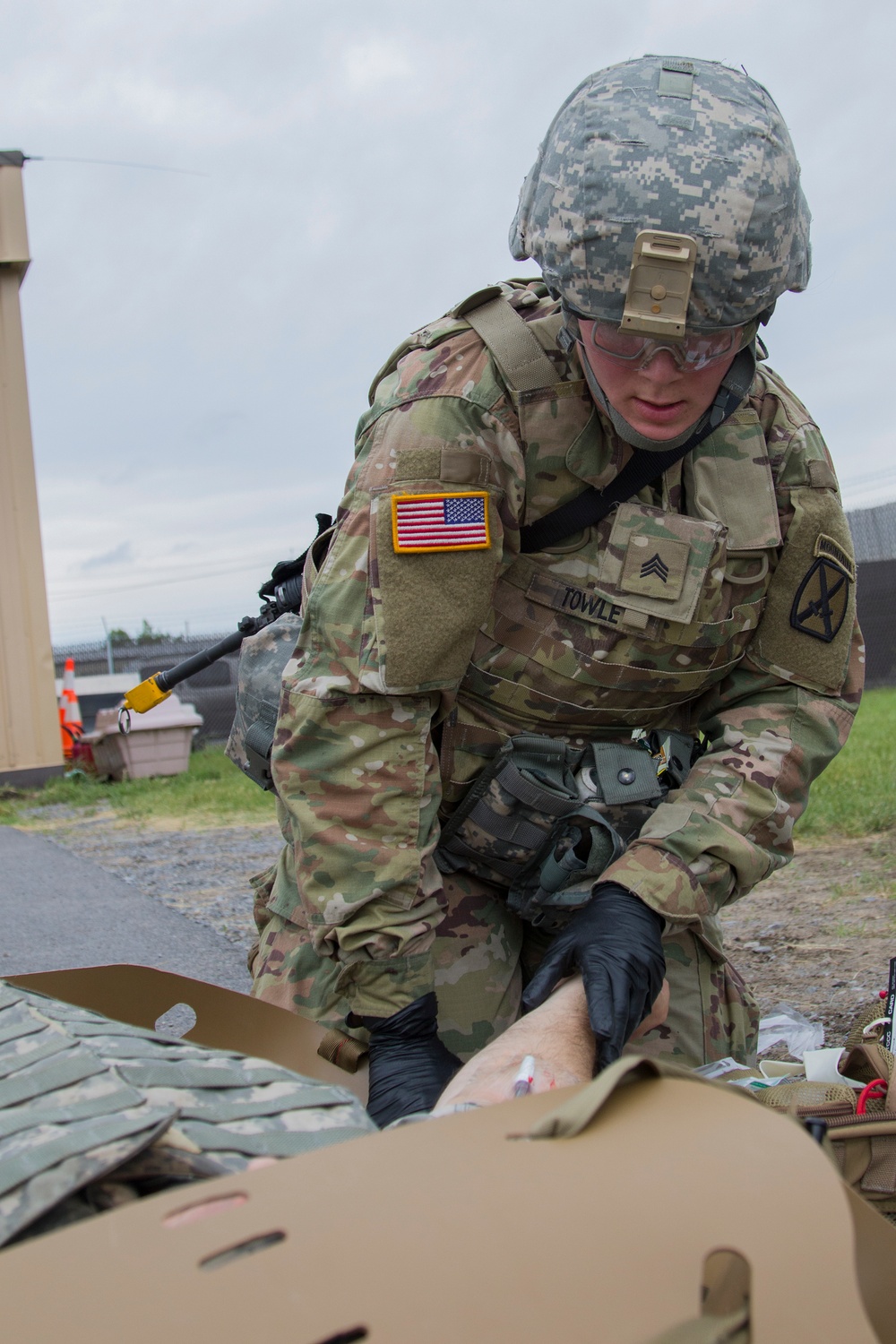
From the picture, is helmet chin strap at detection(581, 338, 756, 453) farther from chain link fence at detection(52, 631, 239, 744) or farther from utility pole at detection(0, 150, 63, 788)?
chain link fence at detection(52, 631, 239, 744)

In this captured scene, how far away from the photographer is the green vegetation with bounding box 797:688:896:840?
5.32 metres

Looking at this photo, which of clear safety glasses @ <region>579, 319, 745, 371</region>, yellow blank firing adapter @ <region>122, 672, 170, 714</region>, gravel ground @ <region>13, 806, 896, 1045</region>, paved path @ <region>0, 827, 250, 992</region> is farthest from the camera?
paved path @ <region>0, 827, 250, 992</region>

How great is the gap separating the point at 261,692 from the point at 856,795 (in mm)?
4323

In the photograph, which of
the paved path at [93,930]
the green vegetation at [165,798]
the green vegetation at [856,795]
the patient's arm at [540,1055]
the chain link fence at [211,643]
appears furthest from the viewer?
the chain link fence at [211,643]

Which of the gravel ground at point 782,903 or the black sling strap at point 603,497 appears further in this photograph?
the gravel ground at point 782,903

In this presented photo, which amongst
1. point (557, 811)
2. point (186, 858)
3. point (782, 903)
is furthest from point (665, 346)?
point (186, 858)

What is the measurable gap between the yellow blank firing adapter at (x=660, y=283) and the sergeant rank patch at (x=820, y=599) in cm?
63

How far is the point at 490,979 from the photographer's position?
2354mm

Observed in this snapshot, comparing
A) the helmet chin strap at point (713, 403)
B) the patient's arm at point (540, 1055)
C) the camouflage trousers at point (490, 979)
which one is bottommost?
the camouflage trousers at point (490, 979)

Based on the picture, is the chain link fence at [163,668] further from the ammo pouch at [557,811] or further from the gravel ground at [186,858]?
the ammo pouch at [557,811]

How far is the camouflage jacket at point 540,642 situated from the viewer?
75.9 inches

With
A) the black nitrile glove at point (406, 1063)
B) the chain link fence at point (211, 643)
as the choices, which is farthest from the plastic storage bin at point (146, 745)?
the black nitrile glove at point (406, 1063)

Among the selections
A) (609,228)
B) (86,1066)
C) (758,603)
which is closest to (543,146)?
(609,228)

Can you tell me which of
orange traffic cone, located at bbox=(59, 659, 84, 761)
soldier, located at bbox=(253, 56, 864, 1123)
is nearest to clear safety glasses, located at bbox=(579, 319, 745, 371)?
soldier, located at bbox=(253, 56, 864, 1123)
